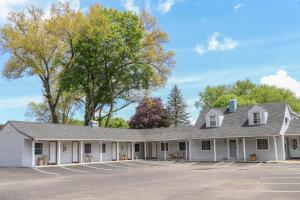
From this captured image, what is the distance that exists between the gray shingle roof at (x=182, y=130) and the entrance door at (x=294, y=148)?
5.48 feet

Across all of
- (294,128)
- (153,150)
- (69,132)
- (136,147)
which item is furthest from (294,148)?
(69,132)

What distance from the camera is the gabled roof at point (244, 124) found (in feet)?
114

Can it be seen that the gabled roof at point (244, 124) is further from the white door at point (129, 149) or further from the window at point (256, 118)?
the white door at point (129, 149)

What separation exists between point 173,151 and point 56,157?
14.5 meters

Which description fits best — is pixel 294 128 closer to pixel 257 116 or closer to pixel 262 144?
pixel 262 144

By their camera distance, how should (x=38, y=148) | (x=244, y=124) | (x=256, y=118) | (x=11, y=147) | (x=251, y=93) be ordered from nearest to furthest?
(x=11, y=147) < (x=38, y=148) < (x=256, y=118) < (x=244, y=124) < (x=251, y=93)

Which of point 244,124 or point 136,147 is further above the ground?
point 244,124

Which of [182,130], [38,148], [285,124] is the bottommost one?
[38,148]

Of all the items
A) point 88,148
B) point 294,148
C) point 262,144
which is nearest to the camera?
point 262,144

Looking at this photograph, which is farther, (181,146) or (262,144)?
(181,146)

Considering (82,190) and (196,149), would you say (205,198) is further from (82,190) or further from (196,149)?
(196,149)

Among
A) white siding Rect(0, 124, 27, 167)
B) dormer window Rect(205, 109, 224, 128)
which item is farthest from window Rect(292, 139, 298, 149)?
white siding Rect(0, 124, 27, 167)

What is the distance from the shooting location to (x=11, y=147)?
31.2 meters

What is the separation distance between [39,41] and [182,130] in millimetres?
18651
